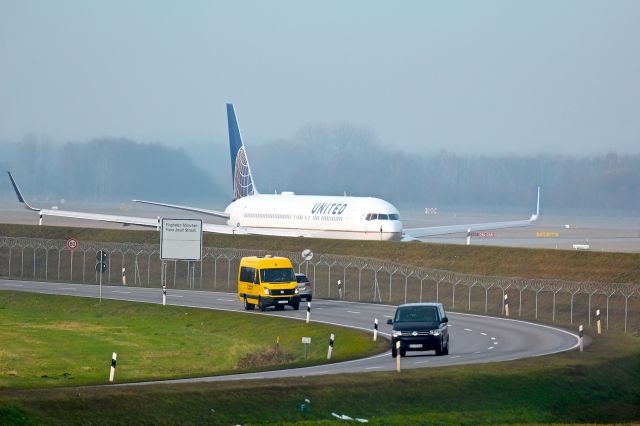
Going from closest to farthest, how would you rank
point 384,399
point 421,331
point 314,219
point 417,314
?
1. point 384,399
2. point 421,331
3. point 417,314
4. point 314,219

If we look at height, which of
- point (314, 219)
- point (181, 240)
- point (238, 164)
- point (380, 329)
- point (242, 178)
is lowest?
point (380, 329)

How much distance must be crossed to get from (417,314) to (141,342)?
12946 millimetres

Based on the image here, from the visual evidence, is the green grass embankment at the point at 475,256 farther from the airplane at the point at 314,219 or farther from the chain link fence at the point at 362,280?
the chain link fence at the point at 362,280

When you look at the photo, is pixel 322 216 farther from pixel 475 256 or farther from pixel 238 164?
pixel 238 164

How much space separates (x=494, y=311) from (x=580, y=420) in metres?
31.8

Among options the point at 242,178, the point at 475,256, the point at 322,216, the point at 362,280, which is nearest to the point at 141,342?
the point at 362,280

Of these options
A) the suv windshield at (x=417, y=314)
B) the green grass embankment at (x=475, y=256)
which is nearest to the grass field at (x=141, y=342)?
the suv windshield at (x=417, y=314)

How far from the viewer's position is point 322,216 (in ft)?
304

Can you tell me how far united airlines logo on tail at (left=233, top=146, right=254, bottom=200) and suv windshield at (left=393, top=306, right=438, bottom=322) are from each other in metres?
72.6

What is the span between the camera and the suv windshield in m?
43.9

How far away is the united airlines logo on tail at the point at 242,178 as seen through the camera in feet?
383

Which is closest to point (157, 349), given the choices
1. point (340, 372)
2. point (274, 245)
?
point (340, 372)

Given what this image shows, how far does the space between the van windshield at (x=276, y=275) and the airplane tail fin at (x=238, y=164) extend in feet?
179

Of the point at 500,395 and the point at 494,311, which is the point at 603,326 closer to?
the point at 494,311
